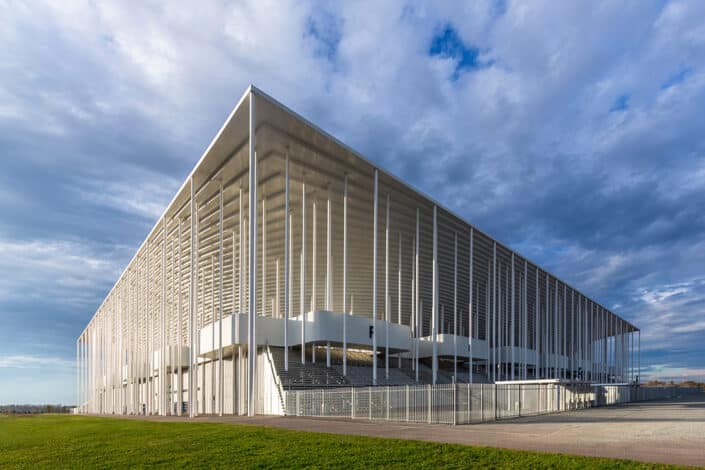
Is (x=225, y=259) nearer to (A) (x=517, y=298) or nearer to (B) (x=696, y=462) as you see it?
(A) (x=517, y=298)

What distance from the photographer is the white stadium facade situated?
3253 centimetres

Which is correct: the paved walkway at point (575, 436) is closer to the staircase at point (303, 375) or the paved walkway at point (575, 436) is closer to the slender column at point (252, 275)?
the slender column at point (252, 275)

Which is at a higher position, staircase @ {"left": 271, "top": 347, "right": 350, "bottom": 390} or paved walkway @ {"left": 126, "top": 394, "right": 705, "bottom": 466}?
paved walkway @ {"left": 126, "top": 394, "right": 705, "bottom": 466}

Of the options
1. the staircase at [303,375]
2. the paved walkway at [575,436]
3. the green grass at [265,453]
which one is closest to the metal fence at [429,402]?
the paved walkway at [575,436]

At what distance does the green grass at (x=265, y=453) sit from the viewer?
37.7ft

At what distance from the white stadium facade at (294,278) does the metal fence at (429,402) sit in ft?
3.52

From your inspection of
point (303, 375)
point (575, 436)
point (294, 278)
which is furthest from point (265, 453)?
point (294, 278)

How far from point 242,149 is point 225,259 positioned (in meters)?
22.3

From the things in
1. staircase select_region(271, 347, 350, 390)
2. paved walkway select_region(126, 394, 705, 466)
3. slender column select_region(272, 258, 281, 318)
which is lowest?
staircase select_region(271, 347, 350, 390)

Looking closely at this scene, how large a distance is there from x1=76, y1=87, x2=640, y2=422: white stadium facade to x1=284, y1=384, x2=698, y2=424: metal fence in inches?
42.2

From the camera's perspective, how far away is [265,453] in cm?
1318

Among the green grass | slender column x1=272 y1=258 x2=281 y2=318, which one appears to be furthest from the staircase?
slender column x1=272 y1=258 x2=281 y2=318

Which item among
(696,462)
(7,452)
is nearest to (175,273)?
(7,452)

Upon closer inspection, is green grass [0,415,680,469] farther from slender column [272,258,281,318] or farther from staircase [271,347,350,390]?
slender column [272,258,281,318]
